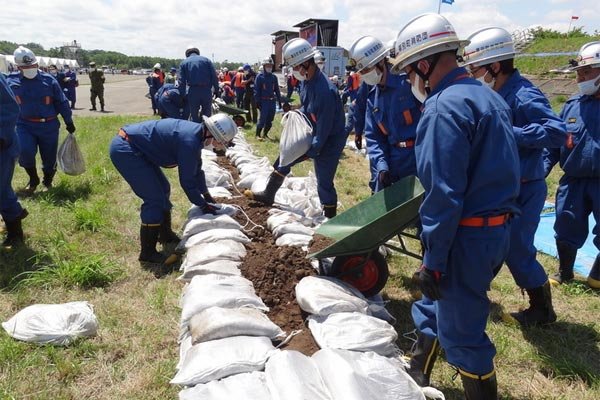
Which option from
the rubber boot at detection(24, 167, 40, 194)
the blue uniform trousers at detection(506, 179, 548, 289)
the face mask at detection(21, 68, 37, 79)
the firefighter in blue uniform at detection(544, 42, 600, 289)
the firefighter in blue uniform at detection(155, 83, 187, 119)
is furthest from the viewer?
the firefighter in blue uniform at detection(155, 83, 187, 119)

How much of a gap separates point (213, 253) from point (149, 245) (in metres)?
0.75

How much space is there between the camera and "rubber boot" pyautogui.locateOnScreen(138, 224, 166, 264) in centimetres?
385

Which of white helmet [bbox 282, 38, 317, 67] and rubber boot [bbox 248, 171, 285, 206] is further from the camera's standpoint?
rubber boot [bbox 248, 171, 285, 206]

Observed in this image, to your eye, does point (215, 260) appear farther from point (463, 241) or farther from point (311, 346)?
point (463, 241)

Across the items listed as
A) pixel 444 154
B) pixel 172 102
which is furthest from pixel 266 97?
pixel 444 154

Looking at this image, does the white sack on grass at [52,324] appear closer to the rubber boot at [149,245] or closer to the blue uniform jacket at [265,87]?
the rubber boot at [149,245]

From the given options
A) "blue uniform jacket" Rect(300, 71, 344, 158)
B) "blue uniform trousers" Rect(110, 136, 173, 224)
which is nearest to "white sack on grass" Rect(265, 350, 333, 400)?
"blue uniform trousers" Rect(110, 136, 173, 224)

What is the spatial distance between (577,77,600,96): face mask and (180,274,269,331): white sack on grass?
2.96 metres

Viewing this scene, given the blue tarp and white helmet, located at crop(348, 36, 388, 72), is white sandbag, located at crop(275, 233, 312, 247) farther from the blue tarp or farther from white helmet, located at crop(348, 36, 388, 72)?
the blue tarp

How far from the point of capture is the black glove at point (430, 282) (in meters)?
1.91

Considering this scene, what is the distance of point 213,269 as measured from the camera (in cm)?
323

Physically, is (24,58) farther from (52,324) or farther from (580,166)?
(580,166)

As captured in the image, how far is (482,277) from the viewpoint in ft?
6.17

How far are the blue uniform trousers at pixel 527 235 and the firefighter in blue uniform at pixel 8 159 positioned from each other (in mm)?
4051
